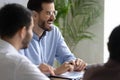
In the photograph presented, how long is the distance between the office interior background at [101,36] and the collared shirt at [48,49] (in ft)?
4.88

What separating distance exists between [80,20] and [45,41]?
6.25ft

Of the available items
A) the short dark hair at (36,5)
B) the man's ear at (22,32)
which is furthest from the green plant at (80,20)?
the man's ear at (22,32)

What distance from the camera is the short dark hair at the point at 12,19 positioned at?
5.83 ft

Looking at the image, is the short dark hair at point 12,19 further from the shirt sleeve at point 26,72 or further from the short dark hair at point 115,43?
the short dark hair at point 115,43

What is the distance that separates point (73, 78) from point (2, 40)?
68cm

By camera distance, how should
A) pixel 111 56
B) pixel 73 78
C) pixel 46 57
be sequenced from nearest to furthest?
pixel 111 56 < pixel 73 78 < pixel 46 57

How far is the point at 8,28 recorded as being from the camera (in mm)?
1776

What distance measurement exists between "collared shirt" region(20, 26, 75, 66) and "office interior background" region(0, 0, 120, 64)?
1488 mm

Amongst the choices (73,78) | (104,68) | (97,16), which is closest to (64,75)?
(73,78)

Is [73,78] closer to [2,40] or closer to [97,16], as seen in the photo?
[2,40]

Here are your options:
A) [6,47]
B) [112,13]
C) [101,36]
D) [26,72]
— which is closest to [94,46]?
[101,36]

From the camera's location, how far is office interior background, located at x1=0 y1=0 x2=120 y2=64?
4.45m

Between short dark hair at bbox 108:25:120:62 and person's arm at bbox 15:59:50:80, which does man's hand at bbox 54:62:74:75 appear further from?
short dark hair at bbox 108:25:120:62

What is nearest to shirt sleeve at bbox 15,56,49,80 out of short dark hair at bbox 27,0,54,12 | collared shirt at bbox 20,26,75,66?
collared shirt at bbox 20,26,75,66
